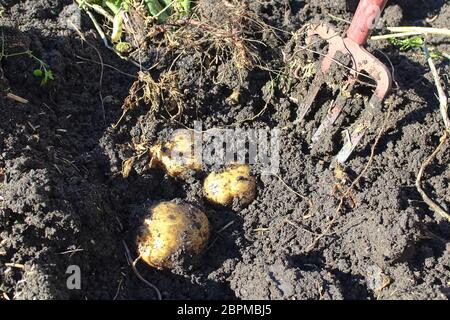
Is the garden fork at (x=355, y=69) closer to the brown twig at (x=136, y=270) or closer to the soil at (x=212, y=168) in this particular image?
the soil at (x=212, y=168)

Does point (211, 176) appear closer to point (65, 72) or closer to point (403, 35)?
point (65, 72)

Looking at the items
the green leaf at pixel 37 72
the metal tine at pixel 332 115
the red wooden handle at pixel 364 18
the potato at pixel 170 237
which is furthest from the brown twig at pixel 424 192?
the green leaf at pixel 37 72

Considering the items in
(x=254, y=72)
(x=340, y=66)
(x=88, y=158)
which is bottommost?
(x=88, y=158)

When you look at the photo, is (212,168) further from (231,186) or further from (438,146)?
(438,146)

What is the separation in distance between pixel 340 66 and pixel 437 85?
520mm

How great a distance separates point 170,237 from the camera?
232cm

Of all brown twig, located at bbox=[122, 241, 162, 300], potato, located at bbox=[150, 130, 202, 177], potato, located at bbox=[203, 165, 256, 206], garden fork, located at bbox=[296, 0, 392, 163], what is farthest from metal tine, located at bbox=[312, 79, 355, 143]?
brown twig, located at bbox=[122, 241, 162, 300]

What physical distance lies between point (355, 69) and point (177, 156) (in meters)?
0.99

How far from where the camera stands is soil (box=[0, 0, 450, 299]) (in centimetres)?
222

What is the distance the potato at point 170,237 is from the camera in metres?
2.32

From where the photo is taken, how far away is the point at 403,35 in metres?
3.03

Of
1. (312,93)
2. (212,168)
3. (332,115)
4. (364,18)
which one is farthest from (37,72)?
(364,18)

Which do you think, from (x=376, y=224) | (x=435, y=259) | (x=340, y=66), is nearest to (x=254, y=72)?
(x=340, y=66)

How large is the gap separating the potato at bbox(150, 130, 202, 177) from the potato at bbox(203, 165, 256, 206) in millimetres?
116
